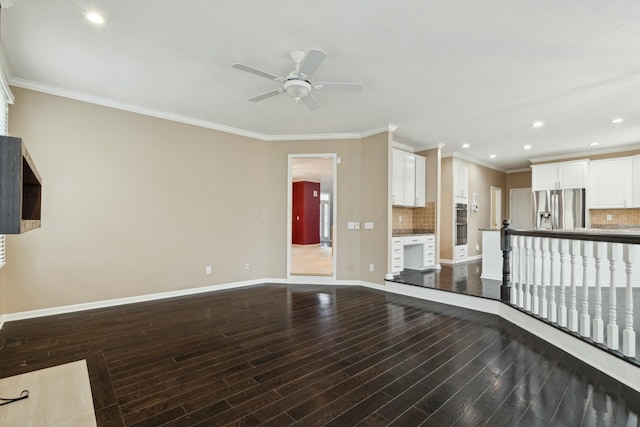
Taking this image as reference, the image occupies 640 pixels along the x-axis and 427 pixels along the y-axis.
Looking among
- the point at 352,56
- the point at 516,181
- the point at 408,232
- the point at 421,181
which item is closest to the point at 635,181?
the point at 516,181

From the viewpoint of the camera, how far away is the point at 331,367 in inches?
96.9

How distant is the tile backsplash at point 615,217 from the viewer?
658 cm

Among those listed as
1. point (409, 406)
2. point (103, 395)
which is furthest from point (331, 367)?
point (103, 395)

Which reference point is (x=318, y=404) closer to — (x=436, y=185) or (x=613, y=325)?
(x=613, y=325)

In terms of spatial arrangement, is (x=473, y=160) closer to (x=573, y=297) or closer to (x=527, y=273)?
(x=527, y=273)

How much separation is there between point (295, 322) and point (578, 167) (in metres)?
7.64

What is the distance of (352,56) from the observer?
9.75 feet

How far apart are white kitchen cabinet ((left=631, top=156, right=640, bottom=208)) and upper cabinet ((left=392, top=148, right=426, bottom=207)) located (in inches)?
172

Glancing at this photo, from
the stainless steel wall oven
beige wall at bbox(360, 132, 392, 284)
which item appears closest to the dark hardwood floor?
beige wall at bbox(360, 132, 392, 284)

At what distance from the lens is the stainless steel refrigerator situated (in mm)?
6934

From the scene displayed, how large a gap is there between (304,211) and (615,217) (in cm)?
890

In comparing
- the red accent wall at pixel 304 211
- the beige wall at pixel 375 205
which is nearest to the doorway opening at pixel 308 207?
the red accent wall at pixel 304 211

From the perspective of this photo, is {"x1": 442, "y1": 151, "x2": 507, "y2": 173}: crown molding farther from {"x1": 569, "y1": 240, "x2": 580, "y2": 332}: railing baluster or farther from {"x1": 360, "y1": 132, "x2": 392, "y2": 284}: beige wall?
{"x1": 569, "y1": 240, "x2": 580, "y2": 332}: railing baluster

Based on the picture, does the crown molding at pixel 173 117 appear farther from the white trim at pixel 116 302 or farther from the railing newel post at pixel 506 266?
the white trim at pixel 116 302
